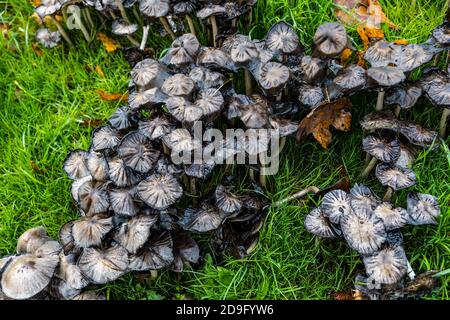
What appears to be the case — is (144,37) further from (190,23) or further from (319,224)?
(319,224)

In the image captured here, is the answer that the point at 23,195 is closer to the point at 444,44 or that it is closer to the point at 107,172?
the point at 107,172

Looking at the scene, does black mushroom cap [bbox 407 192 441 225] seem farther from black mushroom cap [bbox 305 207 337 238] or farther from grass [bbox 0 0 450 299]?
black mushroom cap [bbox 305 207 337 238]

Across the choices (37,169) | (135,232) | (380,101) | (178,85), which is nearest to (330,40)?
(380,101)

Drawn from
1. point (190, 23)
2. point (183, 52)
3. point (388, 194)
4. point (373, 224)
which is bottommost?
point (388, 194)

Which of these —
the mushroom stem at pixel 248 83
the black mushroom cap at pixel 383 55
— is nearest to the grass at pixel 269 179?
the black mushroom cap at pixel 383 55
